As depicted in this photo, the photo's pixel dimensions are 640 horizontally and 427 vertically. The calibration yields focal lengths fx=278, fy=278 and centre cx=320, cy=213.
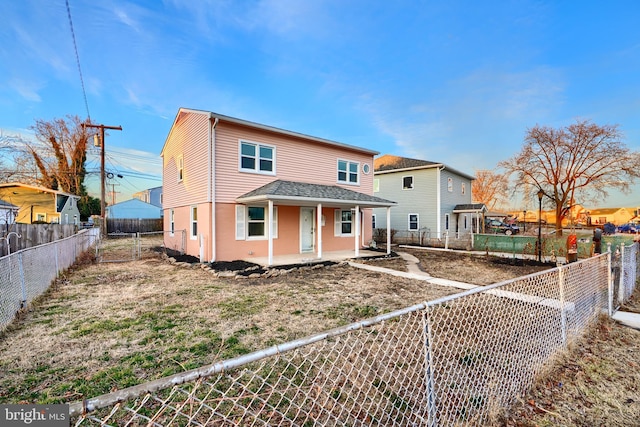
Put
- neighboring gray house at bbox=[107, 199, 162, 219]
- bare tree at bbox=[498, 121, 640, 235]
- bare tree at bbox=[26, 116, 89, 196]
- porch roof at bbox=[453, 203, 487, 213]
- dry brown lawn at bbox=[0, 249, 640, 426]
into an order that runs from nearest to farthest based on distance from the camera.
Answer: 1. dry brown lawn at bbox=[0, 249, 640, 426]
2. porch roof at bbox=[453, 203, 487, 213]
3. bare tree at bbox=[498, 121, 640, 235]
4. bare tree at bbox=[26, 116, 89, 196]
5. neighboring gray house at bbox=[107, 199, 162, 219]

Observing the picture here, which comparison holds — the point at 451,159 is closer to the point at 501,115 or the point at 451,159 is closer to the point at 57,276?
the point at 501,115

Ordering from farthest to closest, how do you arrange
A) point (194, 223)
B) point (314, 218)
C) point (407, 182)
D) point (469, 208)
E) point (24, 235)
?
point (407, 182), point (469, 208), point (314, 218), point (194, 223), point (24, 235)

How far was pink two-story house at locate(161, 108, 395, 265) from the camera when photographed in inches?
→ 406

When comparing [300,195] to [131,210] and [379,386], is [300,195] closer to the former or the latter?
[379,386]

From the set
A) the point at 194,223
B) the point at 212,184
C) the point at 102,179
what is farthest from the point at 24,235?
the point at 102,179

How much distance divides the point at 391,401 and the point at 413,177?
19502 mm

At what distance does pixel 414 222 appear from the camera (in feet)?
68.0

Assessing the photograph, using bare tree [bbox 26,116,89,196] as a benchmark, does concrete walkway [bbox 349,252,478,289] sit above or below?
below

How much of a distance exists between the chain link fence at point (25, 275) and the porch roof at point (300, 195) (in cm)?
545

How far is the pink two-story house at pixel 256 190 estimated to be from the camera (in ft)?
33.8

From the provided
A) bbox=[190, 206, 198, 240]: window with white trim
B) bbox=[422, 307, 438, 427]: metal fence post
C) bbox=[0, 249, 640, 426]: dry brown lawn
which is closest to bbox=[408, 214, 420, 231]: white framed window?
bbox=[0, 249, 640, 426]: dry brown lawn

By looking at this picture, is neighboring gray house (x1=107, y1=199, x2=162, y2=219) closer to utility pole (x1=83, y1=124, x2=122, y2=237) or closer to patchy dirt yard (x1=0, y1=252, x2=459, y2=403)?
utility pole (x1=83, y1=124, x2=122, y2=237)

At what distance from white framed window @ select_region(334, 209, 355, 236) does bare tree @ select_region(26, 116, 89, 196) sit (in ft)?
94.5

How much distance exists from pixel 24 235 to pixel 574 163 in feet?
109
